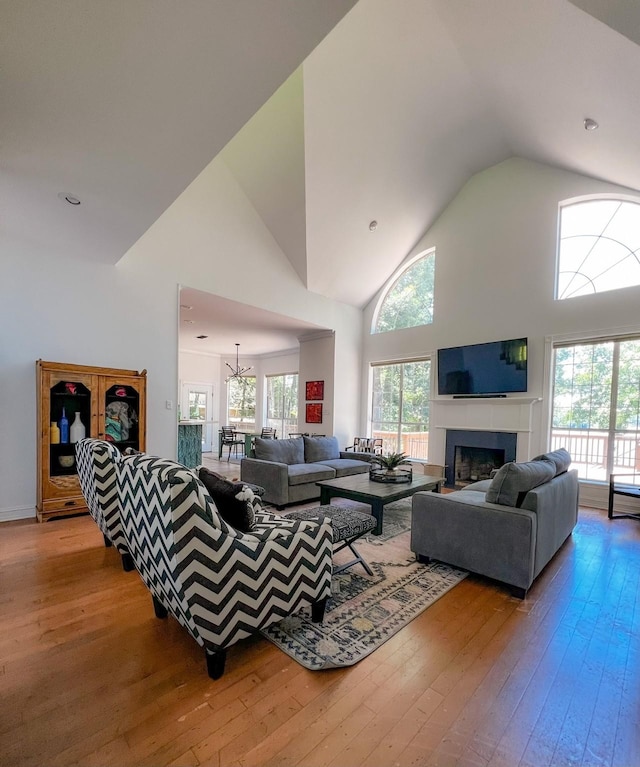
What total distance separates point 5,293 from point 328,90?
399 centimetres

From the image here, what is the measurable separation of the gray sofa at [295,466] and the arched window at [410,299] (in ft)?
9.08

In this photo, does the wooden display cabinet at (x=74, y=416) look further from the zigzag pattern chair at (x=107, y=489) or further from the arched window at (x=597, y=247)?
the arched window at (x=597, y=247)

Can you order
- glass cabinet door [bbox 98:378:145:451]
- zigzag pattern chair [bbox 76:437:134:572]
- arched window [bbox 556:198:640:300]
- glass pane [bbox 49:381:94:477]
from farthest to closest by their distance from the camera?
arched window [bbox 556:198:640:300], glass cabinet door [bbox 98:378:145:451], glass pane [bbox 49:381:94:477], zigzag pattern chair [bbox 76:437:134:572]

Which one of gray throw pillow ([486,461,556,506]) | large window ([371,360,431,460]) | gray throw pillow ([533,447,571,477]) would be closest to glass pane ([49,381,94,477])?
gray throw pillow ([486,461,556,506])

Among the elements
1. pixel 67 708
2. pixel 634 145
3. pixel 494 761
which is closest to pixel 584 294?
pixel 634 145

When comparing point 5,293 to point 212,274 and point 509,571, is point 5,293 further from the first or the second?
point 509,571

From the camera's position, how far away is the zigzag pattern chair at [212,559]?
1476mm

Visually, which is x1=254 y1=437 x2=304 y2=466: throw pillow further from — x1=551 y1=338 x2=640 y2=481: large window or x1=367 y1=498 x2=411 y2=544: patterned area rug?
x1=551 y1=338 x2=640 y2=481: large window

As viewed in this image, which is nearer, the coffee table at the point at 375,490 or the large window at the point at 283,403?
the coffee table at the point at 375,490

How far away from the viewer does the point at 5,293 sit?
11.7 feet

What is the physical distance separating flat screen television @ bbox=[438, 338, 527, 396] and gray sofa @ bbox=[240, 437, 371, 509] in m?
1.95

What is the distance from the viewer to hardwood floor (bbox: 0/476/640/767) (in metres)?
1.30

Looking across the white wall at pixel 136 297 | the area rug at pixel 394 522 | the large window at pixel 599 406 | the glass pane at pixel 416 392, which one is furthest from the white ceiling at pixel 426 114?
the area rug at pixel 394 522

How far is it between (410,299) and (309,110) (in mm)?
3705
